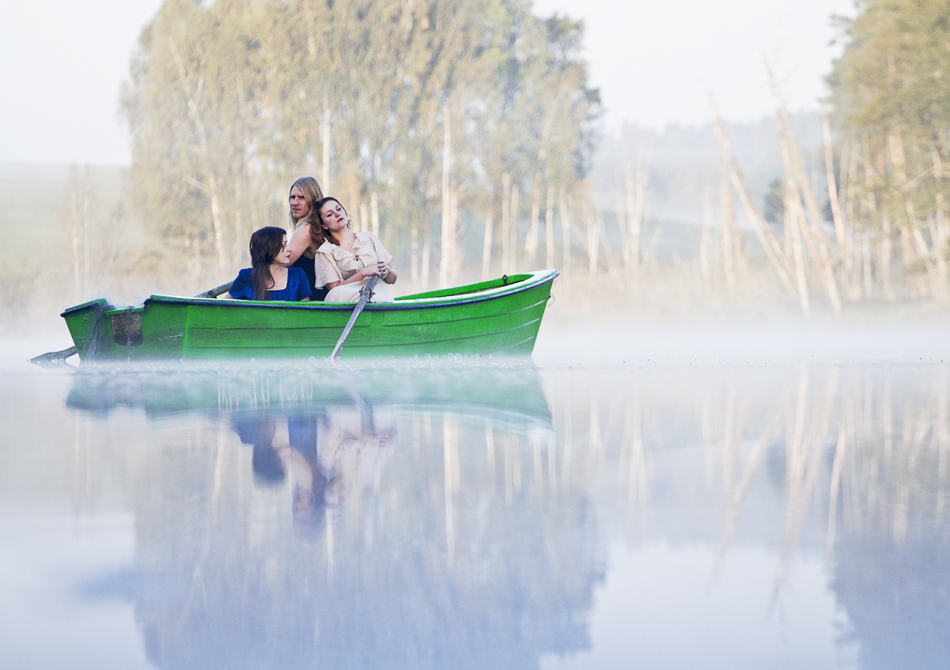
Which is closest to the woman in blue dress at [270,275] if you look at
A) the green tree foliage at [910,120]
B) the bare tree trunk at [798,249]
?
the bare tree trunk at [798,249]

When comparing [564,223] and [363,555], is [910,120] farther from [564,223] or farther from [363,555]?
[363,555]

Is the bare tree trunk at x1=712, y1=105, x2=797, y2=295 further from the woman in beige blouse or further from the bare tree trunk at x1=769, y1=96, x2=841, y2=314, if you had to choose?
the woman in beige blouse

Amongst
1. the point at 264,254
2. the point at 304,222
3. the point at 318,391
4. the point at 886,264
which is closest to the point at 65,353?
the point at 264,254

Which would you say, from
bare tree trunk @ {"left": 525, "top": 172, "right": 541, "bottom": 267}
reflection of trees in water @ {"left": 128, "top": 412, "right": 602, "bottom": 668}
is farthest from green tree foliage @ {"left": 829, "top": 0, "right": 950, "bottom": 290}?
reflection of trees in water @ {"left": 128, "top": 412, "right": 602, "bottom": 668}

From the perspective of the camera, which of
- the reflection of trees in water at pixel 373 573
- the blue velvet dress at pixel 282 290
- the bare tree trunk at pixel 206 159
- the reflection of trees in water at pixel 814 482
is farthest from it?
the bare tree trunk at pixel 206 159

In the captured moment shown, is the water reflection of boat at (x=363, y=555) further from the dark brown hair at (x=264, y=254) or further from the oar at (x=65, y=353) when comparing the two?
the oar at (x=65, y=353)

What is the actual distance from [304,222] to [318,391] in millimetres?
1957

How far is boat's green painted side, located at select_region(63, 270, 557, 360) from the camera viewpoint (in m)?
6.04

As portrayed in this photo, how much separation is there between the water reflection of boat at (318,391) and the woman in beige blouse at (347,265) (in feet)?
2.18

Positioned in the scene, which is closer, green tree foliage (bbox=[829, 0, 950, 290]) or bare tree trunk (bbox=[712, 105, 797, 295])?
green tree foliage (bbox=[829, 0, 950, 290])

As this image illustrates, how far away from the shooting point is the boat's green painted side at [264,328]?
6.04 meters

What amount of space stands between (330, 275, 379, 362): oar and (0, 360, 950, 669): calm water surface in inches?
104

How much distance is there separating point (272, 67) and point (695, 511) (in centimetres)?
1981

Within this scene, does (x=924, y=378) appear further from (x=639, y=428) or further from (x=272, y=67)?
(x=272, y=67)
